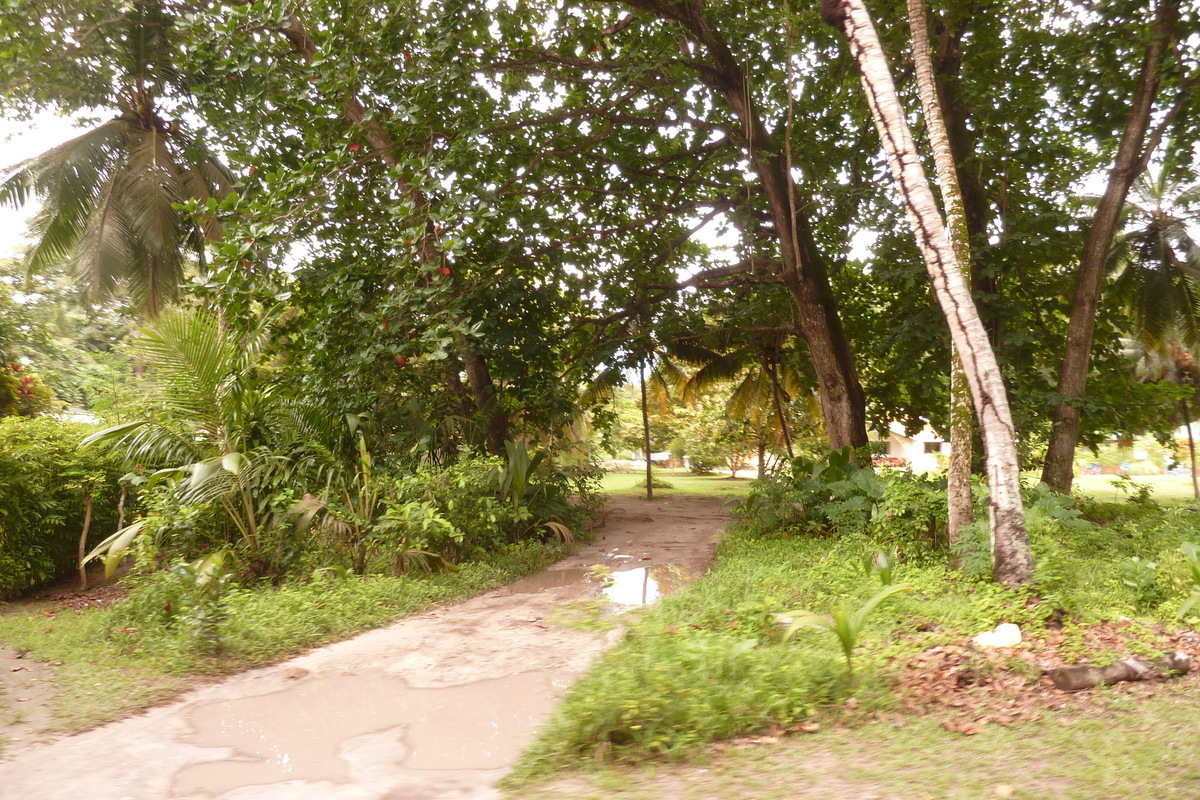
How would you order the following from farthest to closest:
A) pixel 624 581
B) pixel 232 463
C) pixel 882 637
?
pixel 624 581 < pixel 232 463 < pixel 882 637

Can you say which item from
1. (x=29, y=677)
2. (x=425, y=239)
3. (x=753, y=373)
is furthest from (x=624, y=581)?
(x=753, y=373)

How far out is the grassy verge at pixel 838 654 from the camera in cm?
370

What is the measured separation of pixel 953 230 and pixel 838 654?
3543 millimetres

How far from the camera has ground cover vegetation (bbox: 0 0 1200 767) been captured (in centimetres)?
675

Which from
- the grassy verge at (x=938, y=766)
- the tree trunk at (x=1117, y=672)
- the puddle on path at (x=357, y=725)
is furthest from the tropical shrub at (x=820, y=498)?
the puddle on path at (x=357, y=725)

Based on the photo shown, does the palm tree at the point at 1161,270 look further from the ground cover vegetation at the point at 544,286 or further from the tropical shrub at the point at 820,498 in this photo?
the tropical shrub at the point at 820,498

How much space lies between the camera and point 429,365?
1015cm

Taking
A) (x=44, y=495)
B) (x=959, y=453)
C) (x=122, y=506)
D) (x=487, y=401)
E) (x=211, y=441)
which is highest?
(x=487, y=401)

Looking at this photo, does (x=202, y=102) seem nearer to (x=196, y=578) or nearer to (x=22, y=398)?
(x=196, y=578)

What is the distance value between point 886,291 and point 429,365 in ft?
24.9

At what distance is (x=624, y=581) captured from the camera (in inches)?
320

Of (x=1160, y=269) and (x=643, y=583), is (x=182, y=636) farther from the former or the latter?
(x=1160, y=269)

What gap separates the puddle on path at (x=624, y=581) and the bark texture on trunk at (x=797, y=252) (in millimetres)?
3683

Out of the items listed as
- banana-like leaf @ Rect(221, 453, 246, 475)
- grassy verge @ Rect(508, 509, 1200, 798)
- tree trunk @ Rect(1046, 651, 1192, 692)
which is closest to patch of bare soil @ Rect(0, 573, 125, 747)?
banana-like leaf @ Rect(221, 453, 246, 475)
